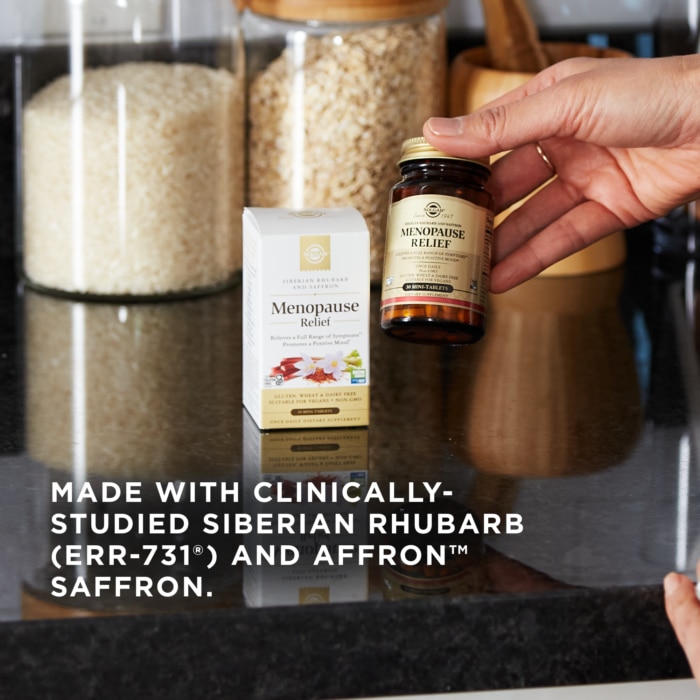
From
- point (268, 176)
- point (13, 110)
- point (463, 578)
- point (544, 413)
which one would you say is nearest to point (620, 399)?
point (544, 413)

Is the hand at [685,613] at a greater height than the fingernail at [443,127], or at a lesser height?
lesser

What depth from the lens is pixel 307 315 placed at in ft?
3.13

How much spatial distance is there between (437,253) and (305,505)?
0.22 metres

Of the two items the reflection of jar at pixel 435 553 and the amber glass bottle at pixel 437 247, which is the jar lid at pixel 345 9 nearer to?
the amber glass bottle at pixel 437 247

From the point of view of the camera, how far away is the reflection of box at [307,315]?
0.94 metres

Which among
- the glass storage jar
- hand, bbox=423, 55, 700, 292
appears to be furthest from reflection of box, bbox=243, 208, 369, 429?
the glass storage jar

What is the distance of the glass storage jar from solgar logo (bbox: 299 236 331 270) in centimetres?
38

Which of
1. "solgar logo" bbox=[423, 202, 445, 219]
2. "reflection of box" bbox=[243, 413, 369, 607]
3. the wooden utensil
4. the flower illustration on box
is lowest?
"reflection of box" bbox=[243, 413, 369, 607]

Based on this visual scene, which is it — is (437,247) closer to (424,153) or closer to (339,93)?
(424,153)

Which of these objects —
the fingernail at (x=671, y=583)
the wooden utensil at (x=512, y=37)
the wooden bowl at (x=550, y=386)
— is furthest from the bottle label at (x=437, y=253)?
the wooden utensil at (x=512, y=37)

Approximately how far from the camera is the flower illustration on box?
964mm

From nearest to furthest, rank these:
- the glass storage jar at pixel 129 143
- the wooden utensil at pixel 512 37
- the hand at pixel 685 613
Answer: the hand at pixel 685 613
the glass storage jar at pixel 129 143
the wooden utensil at pixel 512 37

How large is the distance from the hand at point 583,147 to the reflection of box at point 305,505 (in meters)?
0.25

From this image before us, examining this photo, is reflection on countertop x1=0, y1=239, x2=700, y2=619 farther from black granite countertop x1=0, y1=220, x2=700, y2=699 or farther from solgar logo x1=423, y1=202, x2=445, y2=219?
solgar logo x1=423, y1=202, x2=445, y2=219
